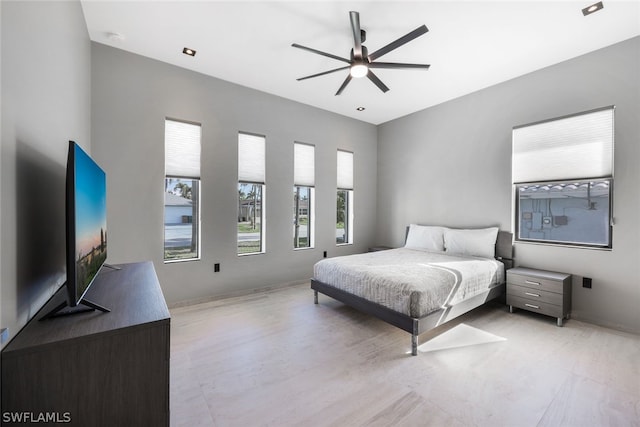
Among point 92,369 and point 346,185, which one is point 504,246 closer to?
point 346,185

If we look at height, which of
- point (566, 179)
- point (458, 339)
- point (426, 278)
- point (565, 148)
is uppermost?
point (565, 148)

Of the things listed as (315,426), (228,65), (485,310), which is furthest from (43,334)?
(485,310)

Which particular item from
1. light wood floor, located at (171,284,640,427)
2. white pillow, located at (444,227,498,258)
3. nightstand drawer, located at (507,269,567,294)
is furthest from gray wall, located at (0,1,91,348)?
white pillow, located at (444,227,498,258)

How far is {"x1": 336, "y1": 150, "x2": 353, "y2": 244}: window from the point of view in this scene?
5141 millimetres

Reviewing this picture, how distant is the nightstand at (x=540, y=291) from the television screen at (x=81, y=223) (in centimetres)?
407

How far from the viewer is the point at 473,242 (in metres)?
3.78

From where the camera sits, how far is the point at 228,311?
3.23 m

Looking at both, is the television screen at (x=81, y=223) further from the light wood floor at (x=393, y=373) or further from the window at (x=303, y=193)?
the window at (x=303, y=193)

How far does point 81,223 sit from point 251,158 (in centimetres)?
291

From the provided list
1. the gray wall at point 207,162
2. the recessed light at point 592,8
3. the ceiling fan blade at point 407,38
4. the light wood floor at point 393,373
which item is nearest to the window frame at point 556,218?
the light wood floor at point 393,373

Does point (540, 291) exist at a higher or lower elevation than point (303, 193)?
lower

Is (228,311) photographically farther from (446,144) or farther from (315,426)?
(446,144)

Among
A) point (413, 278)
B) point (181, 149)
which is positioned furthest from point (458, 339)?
point (181, 149)

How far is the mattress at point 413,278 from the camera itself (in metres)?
2.42
